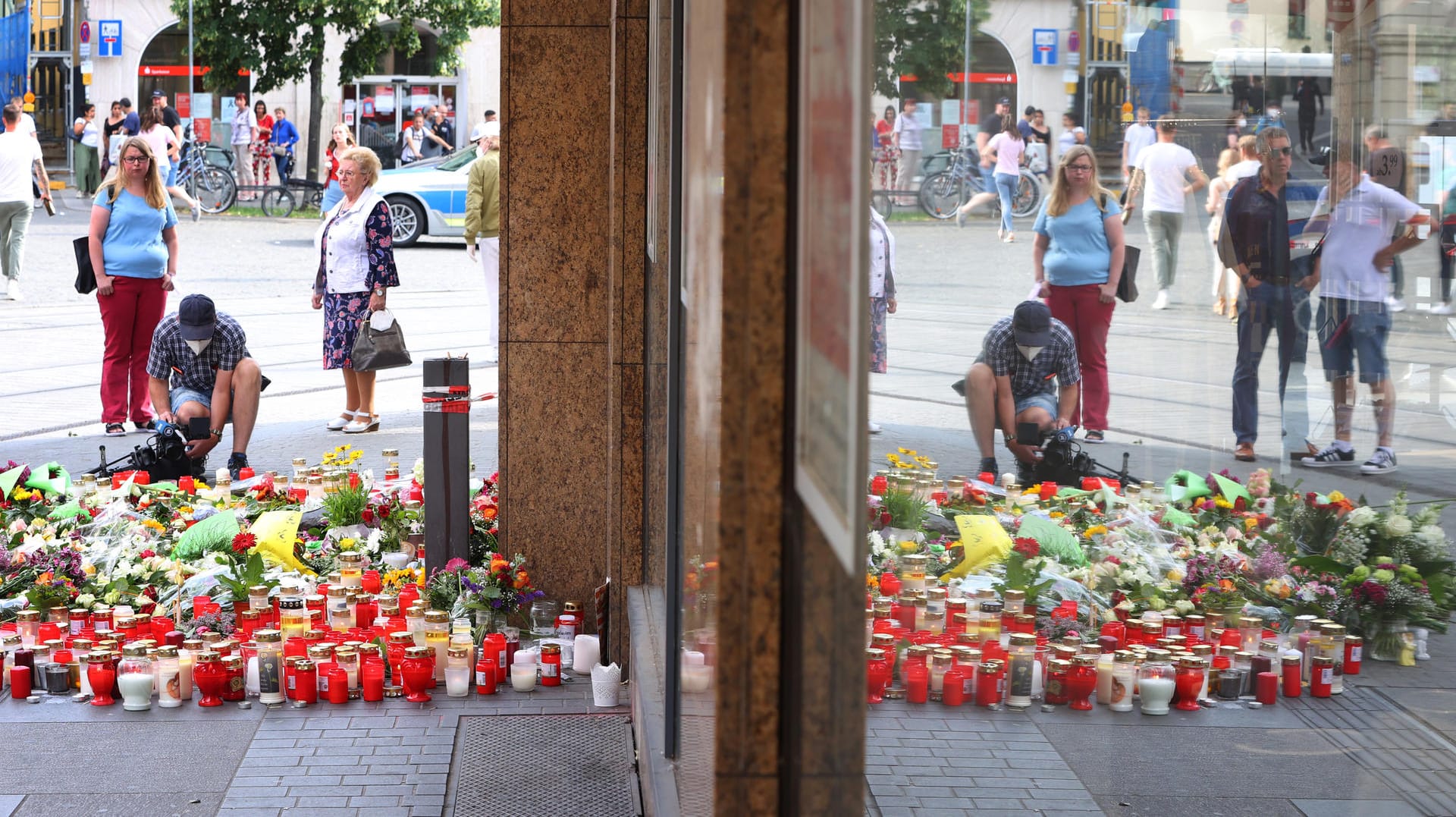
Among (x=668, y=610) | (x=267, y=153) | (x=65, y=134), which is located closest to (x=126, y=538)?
(x=668, y=610)

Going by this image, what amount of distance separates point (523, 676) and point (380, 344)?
4471 mm

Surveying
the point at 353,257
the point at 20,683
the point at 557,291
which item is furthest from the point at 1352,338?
the point at 353,257

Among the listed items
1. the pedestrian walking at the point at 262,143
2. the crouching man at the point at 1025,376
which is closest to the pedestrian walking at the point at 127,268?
the crouching man at the point at 1025,376

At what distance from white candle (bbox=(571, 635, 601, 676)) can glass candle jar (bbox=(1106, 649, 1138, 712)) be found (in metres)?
3.82

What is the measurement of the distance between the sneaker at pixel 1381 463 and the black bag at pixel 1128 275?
0.82 feet

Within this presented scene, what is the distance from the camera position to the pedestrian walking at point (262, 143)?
30.3m

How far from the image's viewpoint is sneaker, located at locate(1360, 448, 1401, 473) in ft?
3.29

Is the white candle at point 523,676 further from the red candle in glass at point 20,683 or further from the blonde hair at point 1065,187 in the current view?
the blonde hair at point 1065,187

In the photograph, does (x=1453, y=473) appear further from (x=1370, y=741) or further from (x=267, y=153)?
(x=267, y=153)

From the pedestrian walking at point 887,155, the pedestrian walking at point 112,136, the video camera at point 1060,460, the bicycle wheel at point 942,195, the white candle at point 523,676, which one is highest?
the pedestrian walking at point 112,136

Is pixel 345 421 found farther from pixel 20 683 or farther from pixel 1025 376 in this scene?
pixel 1025 376

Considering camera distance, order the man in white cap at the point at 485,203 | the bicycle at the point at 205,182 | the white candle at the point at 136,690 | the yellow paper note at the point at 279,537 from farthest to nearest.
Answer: the bicycle at the point at 205,182
the man in white cap at the point at 485,203
the yellow paper note at the point at 279,537
the white candle at the point at 136,690

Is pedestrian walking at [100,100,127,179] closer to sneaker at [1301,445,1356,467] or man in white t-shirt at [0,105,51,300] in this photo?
man in white t-shirt at [0,105,51,300]

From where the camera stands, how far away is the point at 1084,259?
1.33 m
